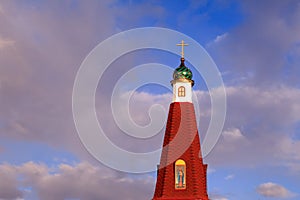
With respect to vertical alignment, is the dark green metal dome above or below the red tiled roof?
above

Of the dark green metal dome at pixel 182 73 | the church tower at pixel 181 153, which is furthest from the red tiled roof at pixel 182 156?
the dark green metal dome at pixel 182 73

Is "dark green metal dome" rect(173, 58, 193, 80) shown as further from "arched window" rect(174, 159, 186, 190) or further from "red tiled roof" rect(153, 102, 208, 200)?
"arched window" rect(174, 159, 186, 190)

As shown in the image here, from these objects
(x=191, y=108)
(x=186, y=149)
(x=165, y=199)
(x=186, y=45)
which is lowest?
(x=165, y=199)

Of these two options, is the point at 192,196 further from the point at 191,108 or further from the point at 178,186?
the point at 191,108

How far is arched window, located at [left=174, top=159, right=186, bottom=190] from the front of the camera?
50969 mm

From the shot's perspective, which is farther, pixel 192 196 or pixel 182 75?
pixel 182 75

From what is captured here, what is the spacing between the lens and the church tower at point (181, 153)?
50.8 metres

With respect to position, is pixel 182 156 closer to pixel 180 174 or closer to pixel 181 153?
pixel 181 153

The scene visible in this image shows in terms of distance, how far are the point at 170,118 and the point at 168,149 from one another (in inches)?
122

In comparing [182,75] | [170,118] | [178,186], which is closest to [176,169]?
[178,186]

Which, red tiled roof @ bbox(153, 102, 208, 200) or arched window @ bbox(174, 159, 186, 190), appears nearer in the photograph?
red tiled roof @ bbox(153, 102, 208, 200)

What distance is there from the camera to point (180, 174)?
51469mm

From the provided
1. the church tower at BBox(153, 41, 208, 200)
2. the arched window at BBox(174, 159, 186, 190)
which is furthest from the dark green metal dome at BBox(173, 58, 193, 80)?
the arched window at BBox(174, 159, 186, 190)

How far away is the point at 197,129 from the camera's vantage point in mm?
54219
